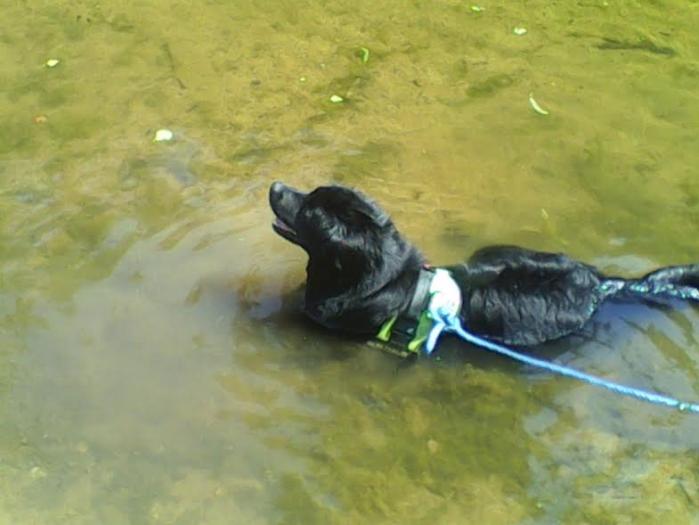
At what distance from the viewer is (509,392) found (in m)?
4.10

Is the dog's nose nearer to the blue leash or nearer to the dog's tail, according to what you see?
the blue leash

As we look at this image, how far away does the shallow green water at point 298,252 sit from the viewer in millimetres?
3695

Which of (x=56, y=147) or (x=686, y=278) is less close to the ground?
(x=686, y=278)

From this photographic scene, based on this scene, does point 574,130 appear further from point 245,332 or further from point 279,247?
point 245,332

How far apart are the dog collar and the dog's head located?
130 mm

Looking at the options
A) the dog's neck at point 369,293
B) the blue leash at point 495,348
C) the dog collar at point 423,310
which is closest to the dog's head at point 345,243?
the dog's neck at point 369,293

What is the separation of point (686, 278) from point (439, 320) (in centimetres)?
121

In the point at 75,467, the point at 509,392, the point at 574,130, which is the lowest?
the point at 75,467

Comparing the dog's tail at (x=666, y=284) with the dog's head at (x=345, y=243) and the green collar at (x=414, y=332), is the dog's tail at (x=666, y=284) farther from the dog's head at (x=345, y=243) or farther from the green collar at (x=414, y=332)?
the dog's head at (x=345, y=243)

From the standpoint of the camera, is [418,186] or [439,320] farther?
[418,186]

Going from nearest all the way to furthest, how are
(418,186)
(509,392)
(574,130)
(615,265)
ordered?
(509,392) < (615,265) < (418,186) < (574,130)

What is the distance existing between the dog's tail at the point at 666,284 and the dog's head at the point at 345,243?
95cm

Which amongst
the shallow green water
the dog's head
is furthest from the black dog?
the shallow green water

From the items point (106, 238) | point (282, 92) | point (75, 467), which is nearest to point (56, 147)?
point (106, 238)
